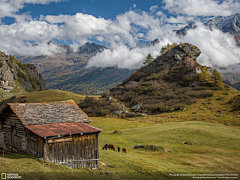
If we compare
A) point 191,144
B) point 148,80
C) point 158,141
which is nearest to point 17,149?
point 158,141

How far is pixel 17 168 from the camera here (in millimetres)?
15102

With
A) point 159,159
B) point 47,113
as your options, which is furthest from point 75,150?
point 159,159

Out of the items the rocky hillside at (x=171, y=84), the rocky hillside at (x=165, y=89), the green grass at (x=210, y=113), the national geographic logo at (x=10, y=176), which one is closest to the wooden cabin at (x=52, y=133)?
the national geographic logo at (x=10, y=176)

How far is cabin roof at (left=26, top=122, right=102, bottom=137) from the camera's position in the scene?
1939 centimetres

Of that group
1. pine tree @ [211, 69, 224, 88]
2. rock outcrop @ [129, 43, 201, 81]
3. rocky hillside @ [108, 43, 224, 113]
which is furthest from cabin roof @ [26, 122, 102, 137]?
rock outcrop @ [129, 43, 201, 81]

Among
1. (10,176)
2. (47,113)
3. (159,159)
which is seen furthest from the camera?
(159,159)

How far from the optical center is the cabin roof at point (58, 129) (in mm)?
19391

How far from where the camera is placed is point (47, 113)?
2412 cm

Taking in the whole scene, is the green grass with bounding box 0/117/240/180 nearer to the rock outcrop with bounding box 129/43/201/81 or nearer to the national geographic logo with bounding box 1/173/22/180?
the national geographic logo with bounding box 1/173/22/180

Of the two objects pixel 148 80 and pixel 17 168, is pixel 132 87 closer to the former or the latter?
pixel 148 80

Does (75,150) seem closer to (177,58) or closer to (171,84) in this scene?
Result: (171,84)

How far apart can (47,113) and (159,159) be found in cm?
1777

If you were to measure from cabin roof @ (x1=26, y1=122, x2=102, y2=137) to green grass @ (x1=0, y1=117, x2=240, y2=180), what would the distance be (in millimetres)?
2764

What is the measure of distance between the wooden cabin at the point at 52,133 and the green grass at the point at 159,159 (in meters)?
1.25
